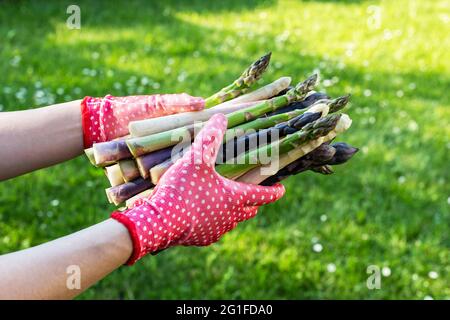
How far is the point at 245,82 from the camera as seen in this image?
226cm

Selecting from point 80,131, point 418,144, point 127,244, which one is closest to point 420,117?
point 418,144

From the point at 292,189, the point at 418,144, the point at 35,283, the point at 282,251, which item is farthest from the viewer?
the point at 418,144

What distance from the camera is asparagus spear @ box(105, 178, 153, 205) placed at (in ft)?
6.54

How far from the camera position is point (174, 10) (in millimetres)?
7195

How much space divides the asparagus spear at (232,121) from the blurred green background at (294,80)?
3.94ft

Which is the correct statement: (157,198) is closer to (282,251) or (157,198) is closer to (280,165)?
(280,165)

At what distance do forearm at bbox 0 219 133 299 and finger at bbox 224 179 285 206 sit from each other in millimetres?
369

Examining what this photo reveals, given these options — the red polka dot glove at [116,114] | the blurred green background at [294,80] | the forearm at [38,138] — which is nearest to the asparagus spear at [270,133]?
the red polka dot glove at [116,114]

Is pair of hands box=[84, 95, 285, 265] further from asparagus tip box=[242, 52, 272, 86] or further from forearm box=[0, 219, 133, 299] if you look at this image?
asparagus tip box=[242, 52, 272, 86]

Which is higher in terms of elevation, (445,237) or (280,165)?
(280,165)

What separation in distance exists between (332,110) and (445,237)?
165 cm

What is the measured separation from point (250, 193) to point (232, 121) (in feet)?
0.91
